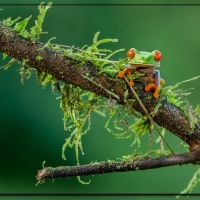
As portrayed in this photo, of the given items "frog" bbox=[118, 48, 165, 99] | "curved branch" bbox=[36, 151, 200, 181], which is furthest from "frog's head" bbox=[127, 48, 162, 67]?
"curved branch" bbox=[36, 151, 200, 181]

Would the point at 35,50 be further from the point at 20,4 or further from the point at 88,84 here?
the point at 20,4

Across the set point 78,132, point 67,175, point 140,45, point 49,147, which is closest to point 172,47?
point 140,45

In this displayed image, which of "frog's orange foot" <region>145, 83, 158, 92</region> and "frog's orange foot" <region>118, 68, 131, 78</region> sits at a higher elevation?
"frog's orange foot" <region>118, 68, 131, 78</region>

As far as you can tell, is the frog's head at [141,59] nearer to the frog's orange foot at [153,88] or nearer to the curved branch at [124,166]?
the frog's orange foot at [153,88]

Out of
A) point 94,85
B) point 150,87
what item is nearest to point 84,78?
point 94,85

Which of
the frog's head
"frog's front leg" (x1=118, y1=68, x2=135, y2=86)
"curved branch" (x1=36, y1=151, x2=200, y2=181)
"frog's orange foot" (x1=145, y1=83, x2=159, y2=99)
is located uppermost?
the frog's head

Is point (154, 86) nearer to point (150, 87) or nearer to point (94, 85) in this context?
point (150, 87)

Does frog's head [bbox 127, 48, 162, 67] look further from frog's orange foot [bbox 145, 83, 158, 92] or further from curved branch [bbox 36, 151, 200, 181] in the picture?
curved branch [bbox 36, 151, 200, 181]
